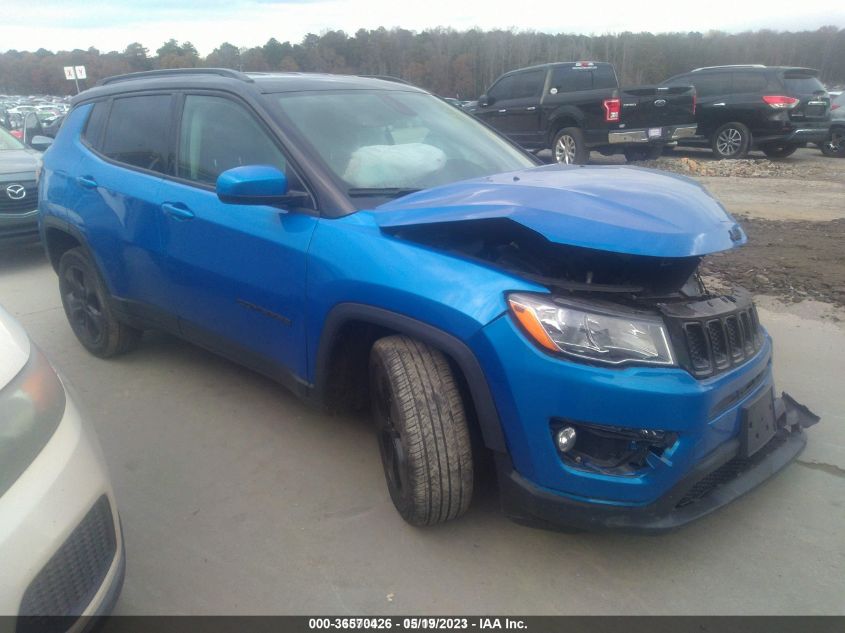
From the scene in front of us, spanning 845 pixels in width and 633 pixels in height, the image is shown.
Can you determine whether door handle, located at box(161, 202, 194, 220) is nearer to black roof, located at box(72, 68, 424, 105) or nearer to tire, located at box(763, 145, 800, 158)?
black roof, located at box(72, 68, 424, 105)

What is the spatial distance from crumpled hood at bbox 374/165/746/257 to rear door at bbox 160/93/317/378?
52 centimetres

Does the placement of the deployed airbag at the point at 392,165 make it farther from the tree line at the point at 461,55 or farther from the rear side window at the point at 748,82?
the rear side window at the point at 748,82

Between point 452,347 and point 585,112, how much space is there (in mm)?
10856

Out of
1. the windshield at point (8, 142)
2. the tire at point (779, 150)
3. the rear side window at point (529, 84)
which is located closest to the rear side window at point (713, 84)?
the tire at point (779, 150)

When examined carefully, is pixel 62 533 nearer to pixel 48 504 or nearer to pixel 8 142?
pixel 48 504

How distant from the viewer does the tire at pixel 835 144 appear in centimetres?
1399

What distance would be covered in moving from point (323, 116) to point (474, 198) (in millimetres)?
1112

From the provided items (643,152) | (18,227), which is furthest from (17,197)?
(643,152)

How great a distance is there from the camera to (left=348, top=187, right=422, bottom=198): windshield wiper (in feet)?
9.46

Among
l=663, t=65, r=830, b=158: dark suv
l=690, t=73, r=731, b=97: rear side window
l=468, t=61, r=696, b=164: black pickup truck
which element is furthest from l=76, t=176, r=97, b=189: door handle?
l=690, t=73, r=731, b=97: rear side window

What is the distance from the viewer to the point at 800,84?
13.0 m

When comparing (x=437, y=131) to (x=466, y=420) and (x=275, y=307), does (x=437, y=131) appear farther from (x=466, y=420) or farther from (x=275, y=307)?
(x=466, y=420)

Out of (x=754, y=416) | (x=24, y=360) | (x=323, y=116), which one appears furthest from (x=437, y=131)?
(x=24, y=360)

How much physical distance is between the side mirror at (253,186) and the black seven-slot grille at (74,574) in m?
1.29
